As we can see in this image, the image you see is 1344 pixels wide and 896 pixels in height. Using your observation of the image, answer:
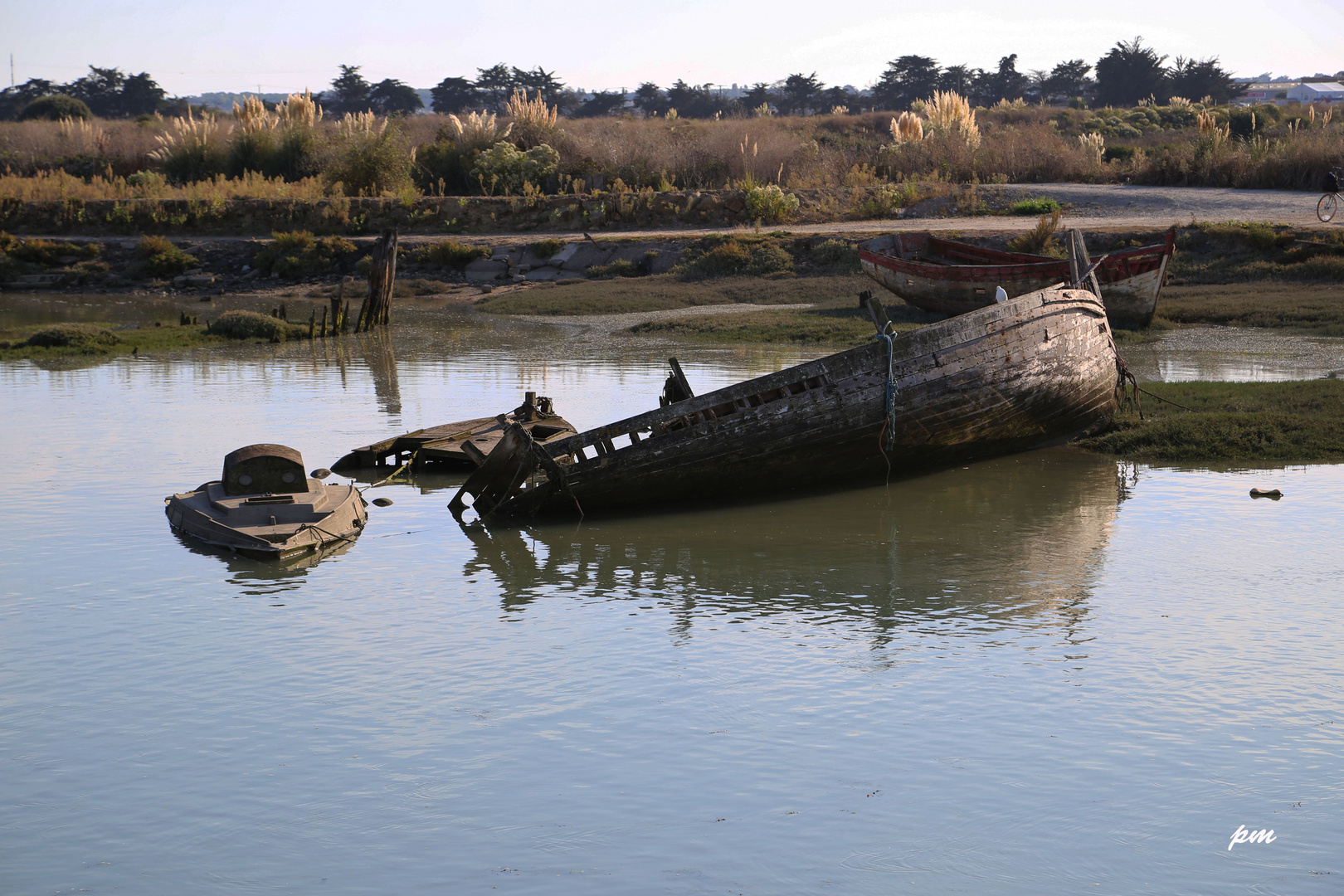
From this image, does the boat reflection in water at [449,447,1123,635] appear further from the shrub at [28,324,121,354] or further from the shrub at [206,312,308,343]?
the shrub at [206,312,308,343]

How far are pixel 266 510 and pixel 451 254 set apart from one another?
21312 mm

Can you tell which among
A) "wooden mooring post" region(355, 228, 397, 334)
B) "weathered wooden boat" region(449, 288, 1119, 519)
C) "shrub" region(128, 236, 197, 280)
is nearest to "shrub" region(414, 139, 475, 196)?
"shrub" region(128, 236, 197, 280)

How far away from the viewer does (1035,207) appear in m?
30.0

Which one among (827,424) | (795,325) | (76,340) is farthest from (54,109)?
(827,424)

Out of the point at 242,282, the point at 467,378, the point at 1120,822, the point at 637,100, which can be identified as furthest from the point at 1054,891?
the point at 637,100

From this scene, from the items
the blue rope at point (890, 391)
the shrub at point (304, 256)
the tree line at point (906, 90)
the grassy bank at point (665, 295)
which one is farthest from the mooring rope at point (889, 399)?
the tree line at point (906, 90)

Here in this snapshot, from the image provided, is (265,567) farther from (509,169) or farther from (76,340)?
(509,169)

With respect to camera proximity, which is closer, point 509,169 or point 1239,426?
point 1239,426

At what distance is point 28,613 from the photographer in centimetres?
832

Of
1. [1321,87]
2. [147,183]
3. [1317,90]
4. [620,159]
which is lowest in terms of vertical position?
[147,183]

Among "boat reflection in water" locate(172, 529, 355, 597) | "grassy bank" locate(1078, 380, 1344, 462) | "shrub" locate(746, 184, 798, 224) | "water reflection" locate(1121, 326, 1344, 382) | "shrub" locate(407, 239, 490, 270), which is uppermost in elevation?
"shrub" locate(746, 184, 798, 224)

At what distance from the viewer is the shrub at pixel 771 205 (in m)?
31.3

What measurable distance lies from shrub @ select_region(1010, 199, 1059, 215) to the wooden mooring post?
14.7 m

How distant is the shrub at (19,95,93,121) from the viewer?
73500mm
